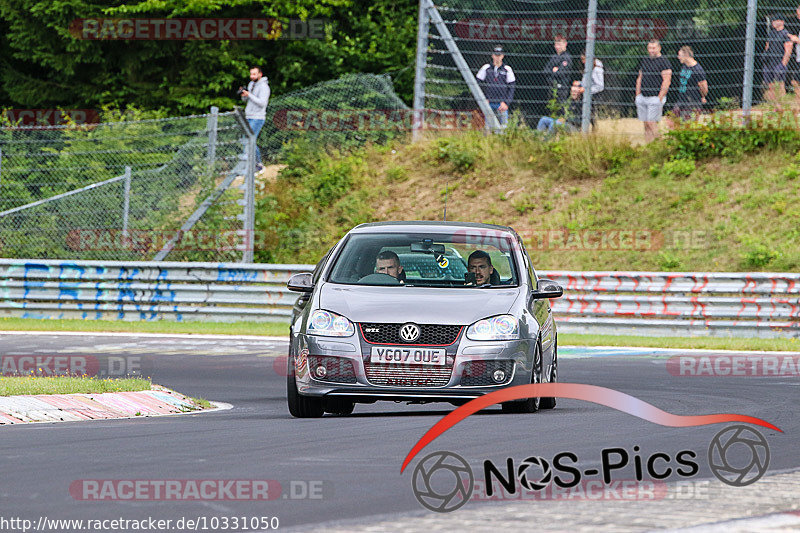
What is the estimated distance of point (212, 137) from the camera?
2514cm

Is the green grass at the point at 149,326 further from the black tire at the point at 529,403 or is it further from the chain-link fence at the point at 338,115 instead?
the black tire at the point at 529,403

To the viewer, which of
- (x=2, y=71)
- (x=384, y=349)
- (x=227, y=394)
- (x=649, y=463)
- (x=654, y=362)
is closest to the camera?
(x=649, y=463)

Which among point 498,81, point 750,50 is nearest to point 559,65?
point 498,81

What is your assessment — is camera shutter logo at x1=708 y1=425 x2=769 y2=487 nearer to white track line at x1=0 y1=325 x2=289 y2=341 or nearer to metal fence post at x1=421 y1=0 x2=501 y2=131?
white track line at x1=0 y1=325 x2=289 y2=341

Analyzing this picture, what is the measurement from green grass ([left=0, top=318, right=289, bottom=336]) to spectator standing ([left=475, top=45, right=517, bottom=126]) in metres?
7.60

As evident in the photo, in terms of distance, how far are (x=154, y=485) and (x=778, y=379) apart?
9240 mm

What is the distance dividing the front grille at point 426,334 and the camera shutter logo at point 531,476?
A: 6.68 feet

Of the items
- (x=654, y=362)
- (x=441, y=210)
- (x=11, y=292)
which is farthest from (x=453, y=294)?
(x=441, y=210)

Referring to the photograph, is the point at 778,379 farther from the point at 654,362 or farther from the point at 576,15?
the point at 576,15

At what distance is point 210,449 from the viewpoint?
26.1ft

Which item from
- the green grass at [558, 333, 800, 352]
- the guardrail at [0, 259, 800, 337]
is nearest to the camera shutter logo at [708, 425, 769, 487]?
the green grass at [558, 333, 800, 352]

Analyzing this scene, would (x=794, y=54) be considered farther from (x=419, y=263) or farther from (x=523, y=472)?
(x=523, y=472)

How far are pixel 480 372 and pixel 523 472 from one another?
8.28 ft

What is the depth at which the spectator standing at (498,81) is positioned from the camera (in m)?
27.3
